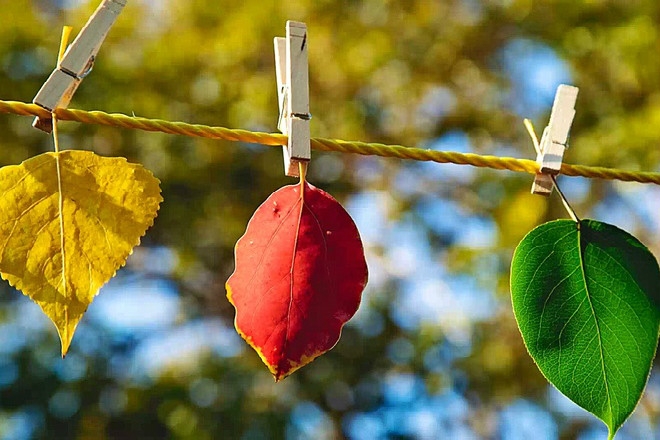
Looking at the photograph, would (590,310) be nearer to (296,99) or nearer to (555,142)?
(555,142)

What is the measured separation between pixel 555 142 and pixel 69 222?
1.00ft

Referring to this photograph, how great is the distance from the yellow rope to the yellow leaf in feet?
0.08

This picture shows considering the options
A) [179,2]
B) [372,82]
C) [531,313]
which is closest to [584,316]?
[531,313]

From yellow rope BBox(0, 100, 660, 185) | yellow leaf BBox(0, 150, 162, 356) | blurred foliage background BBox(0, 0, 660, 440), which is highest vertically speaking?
yellow rope BBox(0, 100, 660, 185)

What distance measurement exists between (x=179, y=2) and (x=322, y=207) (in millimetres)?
3233

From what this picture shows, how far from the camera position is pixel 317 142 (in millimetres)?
479

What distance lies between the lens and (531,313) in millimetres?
502

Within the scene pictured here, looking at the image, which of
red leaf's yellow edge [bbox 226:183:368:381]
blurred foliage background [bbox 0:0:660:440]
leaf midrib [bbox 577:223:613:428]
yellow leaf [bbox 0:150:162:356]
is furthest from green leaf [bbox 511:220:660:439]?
blurred foliage background [bbox 0:0:660:440]

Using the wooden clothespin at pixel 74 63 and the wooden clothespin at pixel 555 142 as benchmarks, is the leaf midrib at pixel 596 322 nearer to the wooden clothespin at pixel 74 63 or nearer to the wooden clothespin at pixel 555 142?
the wooden clothespin at pixel 555 142

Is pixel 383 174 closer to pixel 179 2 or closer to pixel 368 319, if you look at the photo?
pixel 368 319

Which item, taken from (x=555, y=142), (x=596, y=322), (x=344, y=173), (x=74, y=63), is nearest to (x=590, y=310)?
(x=596, y=322)

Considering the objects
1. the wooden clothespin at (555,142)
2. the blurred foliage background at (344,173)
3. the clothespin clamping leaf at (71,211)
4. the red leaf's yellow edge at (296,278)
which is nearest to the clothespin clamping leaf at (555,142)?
the wooden clothespin at (555,142)

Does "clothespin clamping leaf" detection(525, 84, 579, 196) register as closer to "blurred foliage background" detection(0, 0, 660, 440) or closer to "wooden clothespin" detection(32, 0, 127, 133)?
"wooden clothespin" detection(32, 0, 127, 133)

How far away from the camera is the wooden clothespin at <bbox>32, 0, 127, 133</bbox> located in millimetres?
450
